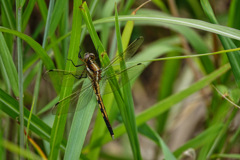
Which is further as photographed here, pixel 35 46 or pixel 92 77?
pixel 92 77

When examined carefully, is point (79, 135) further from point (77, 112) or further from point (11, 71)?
point (11, 71)

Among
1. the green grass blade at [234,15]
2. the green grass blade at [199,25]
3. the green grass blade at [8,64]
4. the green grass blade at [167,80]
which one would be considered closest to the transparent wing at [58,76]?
the green grass blade at [8,64]

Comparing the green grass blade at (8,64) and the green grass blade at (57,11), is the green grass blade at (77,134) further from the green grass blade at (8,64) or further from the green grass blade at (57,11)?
the green grass blade at (57,11)

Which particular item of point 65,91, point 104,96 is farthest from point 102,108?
point 65,91

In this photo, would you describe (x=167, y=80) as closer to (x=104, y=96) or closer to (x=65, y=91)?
(x=104, y=96)

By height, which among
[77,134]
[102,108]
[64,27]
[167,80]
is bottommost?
[77,134]

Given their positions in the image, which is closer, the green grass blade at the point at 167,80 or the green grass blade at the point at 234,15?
the green grass blade at the point at 234,15

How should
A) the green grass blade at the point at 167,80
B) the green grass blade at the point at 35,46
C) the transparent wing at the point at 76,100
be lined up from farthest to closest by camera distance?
the green grass blade at the point at 167,80 → the transparent wing at the point at 76,100 → the green grass blade at the point at 35,46

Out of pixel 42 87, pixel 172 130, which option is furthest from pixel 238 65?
pixel 42 87
